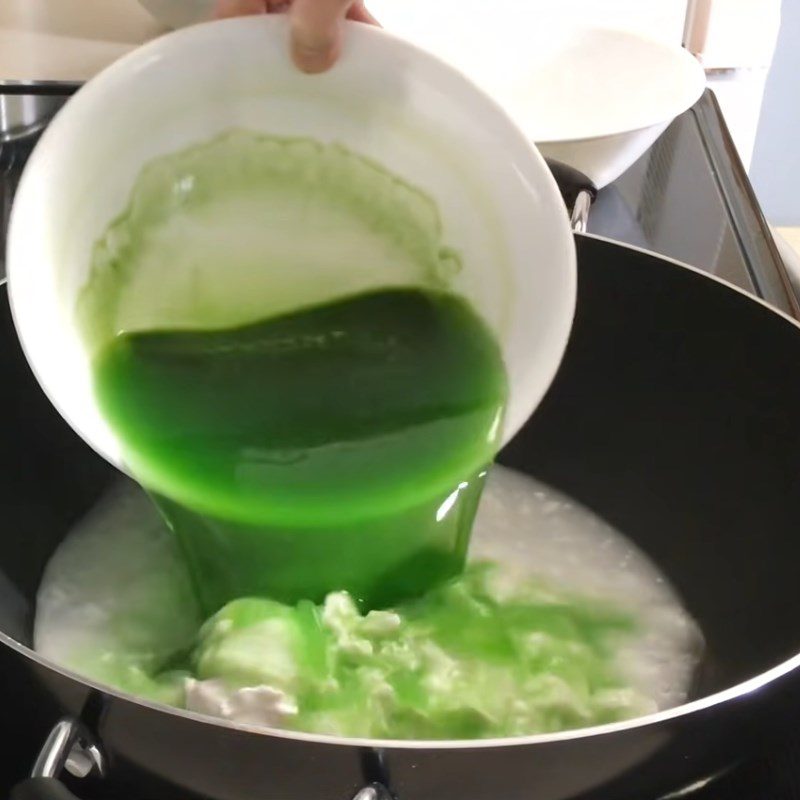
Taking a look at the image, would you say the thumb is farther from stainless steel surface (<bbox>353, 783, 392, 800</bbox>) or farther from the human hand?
stainless steel surface (<bbox>353, 783, 392, 800</bbox>)

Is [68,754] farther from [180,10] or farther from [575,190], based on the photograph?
[180,10]

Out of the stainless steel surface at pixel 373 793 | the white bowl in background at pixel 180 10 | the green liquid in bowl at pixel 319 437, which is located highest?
the white bowl in background at pixel 180 10

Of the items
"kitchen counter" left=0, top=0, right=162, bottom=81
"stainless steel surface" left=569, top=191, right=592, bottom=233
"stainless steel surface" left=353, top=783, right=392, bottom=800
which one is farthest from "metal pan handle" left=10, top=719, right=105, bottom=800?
"kitchen counter" left=0, top=0, right=162, bottom=81

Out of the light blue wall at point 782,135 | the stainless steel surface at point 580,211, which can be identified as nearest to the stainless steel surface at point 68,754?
the stainless steel surface at point 580,211

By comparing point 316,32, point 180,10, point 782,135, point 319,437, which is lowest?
point 782,135

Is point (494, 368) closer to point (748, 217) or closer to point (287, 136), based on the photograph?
point (287, 136)

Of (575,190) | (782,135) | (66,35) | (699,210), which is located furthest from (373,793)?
(782,135)

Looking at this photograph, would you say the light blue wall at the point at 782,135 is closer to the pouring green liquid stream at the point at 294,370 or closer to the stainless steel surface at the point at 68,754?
the pouring green liquid stream at the point at 294,370
